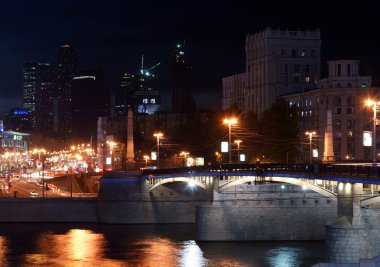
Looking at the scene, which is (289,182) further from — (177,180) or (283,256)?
(177,180)

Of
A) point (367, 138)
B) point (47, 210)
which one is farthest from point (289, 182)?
point (47, 210)

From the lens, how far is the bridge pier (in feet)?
235

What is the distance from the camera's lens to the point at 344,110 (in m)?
160

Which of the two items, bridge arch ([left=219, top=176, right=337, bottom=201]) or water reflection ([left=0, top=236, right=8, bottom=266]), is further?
water reflection ([left=0, top=236, right=8, bottom=266])

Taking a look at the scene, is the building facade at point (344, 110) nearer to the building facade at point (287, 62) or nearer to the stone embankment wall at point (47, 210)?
the building facade at point (287, 62)

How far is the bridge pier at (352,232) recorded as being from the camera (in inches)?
2825

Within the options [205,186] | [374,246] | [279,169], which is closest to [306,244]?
[279,169]

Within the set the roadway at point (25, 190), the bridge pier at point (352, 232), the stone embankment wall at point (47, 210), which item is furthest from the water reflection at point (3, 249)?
the roadway at point (25, 190)

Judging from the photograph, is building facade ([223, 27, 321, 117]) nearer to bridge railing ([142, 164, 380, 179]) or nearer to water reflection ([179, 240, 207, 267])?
bridge railing ([142, 164, 380, 179])

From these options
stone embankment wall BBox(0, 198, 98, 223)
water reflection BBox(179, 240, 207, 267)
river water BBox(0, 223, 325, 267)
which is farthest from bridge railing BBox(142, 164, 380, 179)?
stone embankment wall BBox(0, 198, 98, 223)

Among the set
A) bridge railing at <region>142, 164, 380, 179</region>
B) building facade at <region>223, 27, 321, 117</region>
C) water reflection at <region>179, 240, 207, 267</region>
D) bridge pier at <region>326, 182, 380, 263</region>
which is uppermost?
building facade at <region>223, 27, 321, 117</region>

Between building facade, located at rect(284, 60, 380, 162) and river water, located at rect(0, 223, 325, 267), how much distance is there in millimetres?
52673

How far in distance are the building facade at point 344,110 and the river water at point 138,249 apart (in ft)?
173

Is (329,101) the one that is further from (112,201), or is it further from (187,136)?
(112,201)
